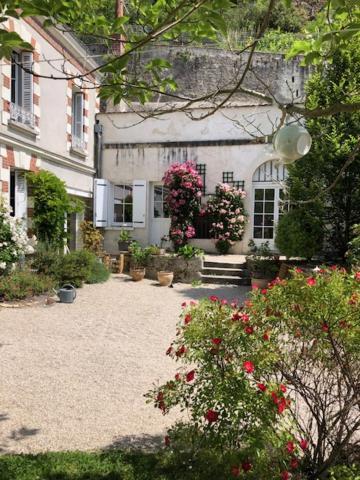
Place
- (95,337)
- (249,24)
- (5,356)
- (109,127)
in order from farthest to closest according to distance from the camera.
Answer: (249,24), (109,127), (95,337), (5,356)

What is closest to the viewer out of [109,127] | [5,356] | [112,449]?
[112,449]

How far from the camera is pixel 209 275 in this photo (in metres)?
10.2

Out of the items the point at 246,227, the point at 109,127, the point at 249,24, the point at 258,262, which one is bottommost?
the point at 258,262

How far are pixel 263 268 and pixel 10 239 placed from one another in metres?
5.31

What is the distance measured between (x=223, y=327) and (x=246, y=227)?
9.83 metres

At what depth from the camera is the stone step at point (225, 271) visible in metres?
10.0

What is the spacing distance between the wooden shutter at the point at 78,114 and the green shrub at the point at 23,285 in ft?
18.3

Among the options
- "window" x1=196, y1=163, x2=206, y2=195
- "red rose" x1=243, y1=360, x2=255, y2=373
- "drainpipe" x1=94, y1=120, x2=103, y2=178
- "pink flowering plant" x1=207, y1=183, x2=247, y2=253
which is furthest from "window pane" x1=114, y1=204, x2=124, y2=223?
"red rose" x1=243, y1=360, x2=255, y2=373

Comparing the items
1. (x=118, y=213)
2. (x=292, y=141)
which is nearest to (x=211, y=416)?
(x=292, y=141)

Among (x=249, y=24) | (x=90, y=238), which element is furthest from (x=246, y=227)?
(x=249, y=24)

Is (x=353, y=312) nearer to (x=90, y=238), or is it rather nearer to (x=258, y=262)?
(x=258, y=262)

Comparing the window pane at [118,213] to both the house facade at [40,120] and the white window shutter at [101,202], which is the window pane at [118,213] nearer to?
the white window shutter at [101,202]

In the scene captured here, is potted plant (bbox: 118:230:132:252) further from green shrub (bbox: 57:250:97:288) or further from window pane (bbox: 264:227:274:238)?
window pane (bbox: 264:227:274:238)

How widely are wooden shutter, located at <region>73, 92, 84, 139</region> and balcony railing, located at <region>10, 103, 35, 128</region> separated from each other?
2.84 m
